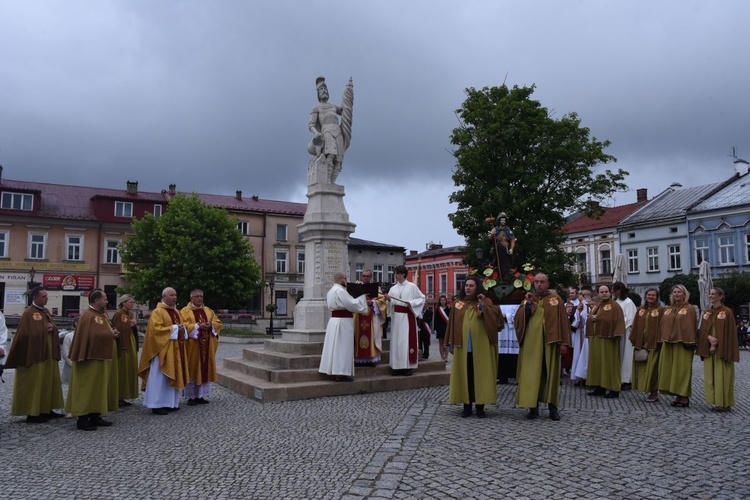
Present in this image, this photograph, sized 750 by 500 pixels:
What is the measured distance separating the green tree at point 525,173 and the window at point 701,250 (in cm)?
1214

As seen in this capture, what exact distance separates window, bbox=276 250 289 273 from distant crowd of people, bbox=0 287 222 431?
129 feet

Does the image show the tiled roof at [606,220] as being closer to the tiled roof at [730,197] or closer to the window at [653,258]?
the window at [653,258]

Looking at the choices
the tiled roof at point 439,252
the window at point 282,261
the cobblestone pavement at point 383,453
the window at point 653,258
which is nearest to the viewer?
the cobblestone pavement at point 383,453

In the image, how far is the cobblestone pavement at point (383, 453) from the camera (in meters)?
4.95

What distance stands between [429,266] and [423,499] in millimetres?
54762

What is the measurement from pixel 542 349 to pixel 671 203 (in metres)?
38.1

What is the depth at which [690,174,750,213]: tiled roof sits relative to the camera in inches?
1406

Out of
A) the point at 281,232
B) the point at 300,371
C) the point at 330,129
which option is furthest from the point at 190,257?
the point at 300,371

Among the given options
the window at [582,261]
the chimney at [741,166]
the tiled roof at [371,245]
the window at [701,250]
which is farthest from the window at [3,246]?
the chimney at [741,166]

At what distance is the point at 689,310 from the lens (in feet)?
29.3

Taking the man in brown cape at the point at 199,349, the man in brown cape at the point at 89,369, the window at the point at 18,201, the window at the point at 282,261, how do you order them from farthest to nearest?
the window at the point at 282,261, the window at the point at 18,201, the man in brown cape at the point at 199,349, the man in brown cape at the point at 89,369

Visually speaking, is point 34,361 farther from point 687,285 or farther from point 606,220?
point 606,220

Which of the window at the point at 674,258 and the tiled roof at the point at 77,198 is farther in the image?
the tiled roof at the point at 77,198

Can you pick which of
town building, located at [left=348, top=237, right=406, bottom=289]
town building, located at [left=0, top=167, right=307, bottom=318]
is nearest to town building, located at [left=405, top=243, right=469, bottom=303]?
town building, located at [left=348, top=237, right=406, bottom=289]
